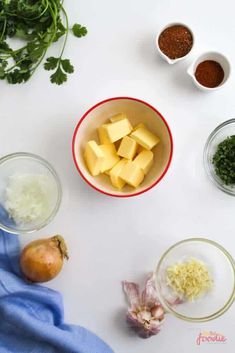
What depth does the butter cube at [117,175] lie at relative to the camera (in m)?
1.56

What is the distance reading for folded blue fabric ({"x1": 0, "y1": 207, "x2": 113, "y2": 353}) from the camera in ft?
5.08

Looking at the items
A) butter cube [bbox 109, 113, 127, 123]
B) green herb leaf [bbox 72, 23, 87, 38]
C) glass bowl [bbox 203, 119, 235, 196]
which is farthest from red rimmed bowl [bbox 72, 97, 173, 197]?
green herb leaf [bbox 72, 23, 87, 38]

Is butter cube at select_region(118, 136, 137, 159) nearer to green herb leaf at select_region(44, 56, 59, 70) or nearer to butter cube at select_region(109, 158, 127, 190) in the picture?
butter cube at select_region(109, 158, 127, 190)

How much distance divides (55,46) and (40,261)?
2.08ft

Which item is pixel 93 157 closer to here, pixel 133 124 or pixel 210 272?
pixel 133 124

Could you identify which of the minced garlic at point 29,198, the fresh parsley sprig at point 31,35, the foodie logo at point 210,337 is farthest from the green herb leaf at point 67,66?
the foodie logo at point 210,337

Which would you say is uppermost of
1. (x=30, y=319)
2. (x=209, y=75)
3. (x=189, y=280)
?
(x=209, y=75)

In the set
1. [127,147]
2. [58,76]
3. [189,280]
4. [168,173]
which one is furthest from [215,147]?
[58,76]

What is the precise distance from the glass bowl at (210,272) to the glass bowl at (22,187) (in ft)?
1.17

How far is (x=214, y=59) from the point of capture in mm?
1603

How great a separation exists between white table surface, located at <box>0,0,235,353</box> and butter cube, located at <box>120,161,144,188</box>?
88mm

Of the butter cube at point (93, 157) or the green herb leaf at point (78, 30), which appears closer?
the butter cube at point (93, 157)

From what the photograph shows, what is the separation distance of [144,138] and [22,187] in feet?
1.25

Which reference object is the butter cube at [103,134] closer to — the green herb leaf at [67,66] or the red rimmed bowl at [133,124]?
the red rimmed bowl at [133,124]
